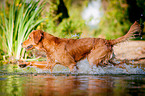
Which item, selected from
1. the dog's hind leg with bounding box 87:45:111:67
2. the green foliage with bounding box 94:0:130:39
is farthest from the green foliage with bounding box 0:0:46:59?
the green foliage with bounding box 94:0:130:39

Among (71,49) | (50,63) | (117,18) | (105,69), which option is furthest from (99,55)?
(117,18)

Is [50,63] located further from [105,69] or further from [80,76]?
[105,69]

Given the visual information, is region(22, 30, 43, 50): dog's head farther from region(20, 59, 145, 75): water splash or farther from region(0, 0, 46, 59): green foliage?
region(0, 0, 46, 59): green foliage

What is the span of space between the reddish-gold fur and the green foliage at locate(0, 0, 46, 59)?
7.94 feet

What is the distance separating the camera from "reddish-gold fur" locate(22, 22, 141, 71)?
596 centimetres

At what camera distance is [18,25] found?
8.92 metres

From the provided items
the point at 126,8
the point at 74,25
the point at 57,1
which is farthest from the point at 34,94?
the point at 126,8

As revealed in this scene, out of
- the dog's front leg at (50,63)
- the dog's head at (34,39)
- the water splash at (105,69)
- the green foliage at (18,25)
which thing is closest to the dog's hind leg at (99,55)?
the water splash at (105,69)

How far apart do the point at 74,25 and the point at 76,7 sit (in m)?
14.1

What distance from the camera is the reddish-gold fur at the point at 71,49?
596 cm

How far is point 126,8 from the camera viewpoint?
1650cm

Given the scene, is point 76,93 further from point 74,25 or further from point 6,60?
point 74,25

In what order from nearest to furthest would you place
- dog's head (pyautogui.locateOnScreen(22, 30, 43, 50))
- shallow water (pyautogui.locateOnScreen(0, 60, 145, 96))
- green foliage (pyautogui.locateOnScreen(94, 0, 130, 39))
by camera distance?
1. shallow water (pyautogui.locateOnScreen(0, 60, 145, 96))
2. dog's head (pyautogui.locateOnScreen(22, 30, 43, 50))
3. green foliage (pyautogui.locateOnScreen(94, 0, 130, 39))

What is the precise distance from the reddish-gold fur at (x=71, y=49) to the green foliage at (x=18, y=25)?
2420 mm
